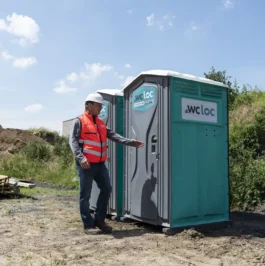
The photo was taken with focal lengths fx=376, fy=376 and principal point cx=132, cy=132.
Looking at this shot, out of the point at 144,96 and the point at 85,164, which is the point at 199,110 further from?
the point at 85,164

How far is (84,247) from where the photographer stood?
4.30 meters

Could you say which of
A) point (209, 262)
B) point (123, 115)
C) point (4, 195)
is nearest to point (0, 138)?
point (4, 195)

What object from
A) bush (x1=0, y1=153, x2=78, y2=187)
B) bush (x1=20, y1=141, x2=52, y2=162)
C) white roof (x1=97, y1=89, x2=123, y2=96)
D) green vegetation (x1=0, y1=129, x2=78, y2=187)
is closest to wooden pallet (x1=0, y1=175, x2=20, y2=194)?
green vegetation (x1=0, y1=129, x2=78, y2=187)

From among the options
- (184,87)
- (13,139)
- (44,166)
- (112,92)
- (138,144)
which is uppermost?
(13,139)

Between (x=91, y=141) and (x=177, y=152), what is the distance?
1179 mm

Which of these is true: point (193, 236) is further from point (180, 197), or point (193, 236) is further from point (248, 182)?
point (248, 182)

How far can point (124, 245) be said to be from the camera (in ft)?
14.3

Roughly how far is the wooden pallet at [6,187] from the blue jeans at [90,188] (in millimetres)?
4770

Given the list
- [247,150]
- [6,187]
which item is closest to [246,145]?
[247,150]

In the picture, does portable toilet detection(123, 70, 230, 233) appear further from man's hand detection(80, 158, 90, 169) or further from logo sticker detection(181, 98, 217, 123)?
man's hand detection(80, 158, 90, 169)

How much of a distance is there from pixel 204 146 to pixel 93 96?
5.65 feet

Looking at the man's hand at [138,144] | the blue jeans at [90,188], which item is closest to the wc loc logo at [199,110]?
the man's hand at [138,144]

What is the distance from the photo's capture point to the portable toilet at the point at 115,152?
244 inches

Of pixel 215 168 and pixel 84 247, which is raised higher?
pixel 215 168
